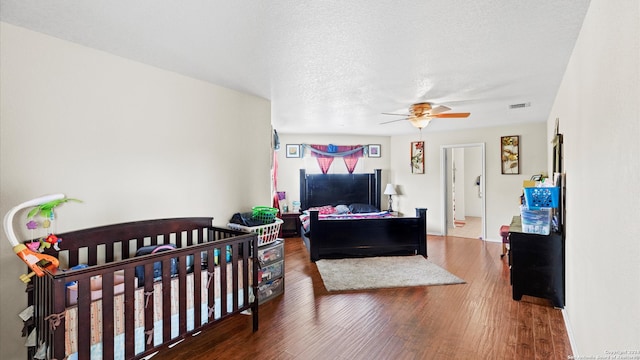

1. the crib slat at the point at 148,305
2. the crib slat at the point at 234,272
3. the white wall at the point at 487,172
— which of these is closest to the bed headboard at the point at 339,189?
the white wall at the point at 487,172

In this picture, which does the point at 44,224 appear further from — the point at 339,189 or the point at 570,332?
the point at 339,189

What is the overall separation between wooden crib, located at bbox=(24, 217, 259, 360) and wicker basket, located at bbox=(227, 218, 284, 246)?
0.25 metres

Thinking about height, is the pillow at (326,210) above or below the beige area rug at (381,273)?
above

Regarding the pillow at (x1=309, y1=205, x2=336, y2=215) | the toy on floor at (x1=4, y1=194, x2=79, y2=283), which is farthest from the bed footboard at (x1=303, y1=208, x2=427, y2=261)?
the toy on floor at (x1=4, y1=194, x2=79, y2=283)

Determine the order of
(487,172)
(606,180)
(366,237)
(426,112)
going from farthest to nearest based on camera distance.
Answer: (487,172) → (366,237) → (426,112) → (606,180)

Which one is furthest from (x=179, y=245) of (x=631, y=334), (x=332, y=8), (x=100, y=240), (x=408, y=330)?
(x=631, y=334)

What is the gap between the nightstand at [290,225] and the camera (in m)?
5.95

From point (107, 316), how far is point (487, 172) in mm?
5964

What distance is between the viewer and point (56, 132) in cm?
193

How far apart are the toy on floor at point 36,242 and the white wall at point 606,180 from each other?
2.63 metres

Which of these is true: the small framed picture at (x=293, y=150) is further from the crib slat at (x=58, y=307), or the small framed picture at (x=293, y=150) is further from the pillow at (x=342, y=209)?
the crib slat at (x=58, y=307)

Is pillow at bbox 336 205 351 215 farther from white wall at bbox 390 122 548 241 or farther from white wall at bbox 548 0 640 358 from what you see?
white wall at bbox 548 0 640 358

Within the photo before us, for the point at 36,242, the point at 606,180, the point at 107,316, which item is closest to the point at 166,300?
the point at 107,316

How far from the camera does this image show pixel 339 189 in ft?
21.0
